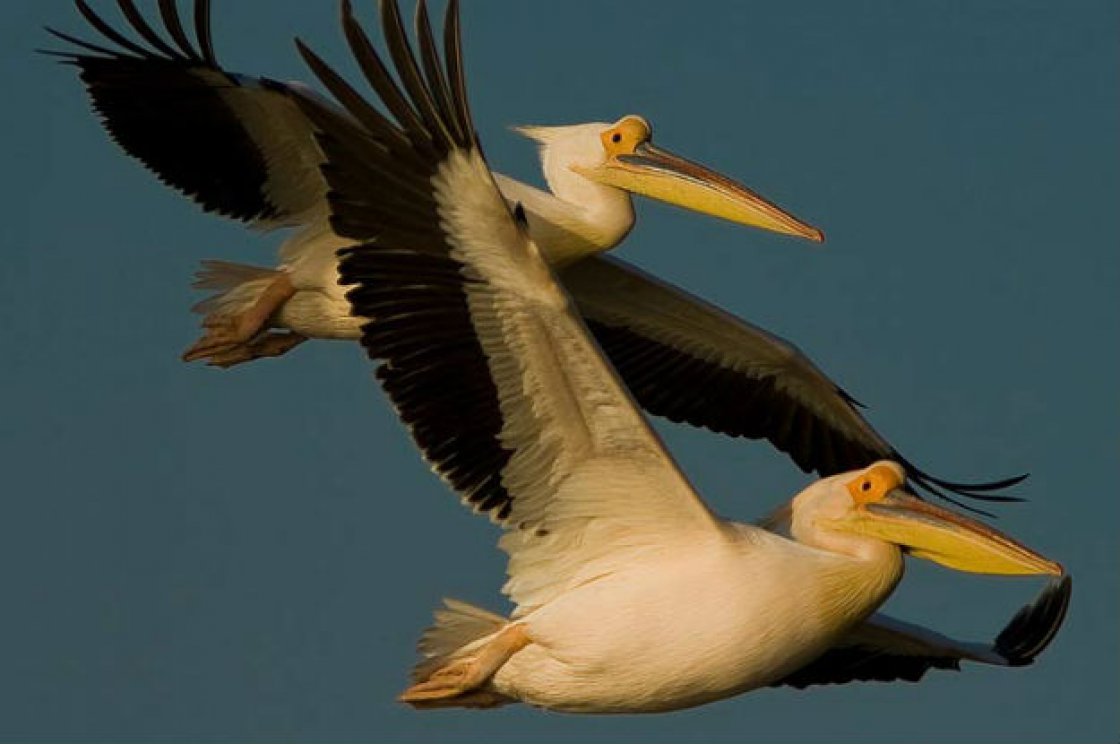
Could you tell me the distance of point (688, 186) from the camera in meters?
17.0

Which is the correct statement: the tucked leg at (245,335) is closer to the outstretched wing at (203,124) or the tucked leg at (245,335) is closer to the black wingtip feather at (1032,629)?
the outstretched wing at (203,124)

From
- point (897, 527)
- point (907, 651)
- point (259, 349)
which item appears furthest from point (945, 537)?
point (259, 349)

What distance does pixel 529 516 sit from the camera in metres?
14.2

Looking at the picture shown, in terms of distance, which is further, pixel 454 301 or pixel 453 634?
pixel 453 634

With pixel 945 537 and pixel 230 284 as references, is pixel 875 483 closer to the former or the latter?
pixel 945 537

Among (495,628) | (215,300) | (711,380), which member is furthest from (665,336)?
(495,628)

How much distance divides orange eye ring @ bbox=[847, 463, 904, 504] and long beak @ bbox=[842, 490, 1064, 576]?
0.12ft

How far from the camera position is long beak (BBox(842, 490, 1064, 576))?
48.2 ft

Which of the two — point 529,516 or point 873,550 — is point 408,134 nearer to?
point 529,516

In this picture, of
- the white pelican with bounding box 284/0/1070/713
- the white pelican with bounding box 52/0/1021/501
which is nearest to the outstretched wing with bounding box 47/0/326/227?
the white pelican with bounding box 52/0/1021/501

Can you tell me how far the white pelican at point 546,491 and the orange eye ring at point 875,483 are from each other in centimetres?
1

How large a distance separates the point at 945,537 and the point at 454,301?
2.69 m

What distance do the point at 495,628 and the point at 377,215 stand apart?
6.63ft

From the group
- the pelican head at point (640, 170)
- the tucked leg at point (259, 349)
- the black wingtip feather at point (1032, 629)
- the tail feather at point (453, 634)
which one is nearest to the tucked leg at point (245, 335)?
the tucked leg at point (259, 349)
